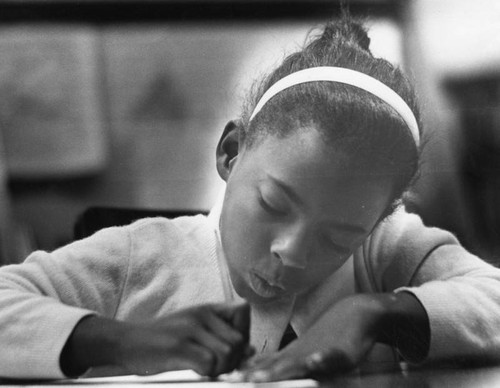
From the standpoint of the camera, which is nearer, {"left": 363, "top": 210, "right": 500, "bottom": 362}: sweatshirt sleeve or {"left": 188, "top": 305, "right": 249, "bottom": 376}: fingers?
{"left": 188, "top": 305, "right": 249, "bottom": 376}: fingers

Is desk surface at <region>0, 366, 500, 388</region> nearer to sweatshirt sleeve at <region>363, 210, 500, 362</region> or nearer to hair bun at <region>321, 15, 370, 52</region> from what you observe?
sweatshirt sleeve at <region>363, 210, 500, 362</region>

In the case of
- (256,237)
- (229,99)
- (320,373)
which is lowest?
(320,373)

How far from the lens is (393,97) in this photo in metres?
0.82

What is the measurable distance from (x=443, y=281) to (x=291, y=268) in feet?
0.63

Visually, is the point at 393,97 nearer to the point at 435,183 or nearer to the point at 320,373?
the point at 435,183

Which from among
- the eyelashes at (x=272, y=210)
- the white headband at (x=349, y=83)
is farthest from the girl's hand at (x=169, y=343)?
the white headband at (x=349, y=83)

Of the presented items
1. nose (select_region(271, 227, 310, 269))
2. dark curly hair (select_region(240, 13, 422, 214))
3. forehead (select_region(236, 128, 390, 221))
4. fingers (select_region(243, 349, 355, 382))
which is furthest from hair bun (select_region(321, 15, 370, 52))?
fingers (select_region(243, 349, 355, 382))

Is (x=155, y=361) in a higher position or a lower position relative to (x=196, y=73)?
lower

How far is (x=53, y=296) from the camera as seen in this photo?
31.1 inches

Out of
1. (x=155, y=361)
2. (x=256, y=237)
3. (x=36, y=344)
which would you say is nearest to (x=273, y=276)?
(x=256, y=237)

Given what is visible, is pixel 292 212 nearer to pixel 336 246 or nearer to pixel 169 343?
pixel 336 246

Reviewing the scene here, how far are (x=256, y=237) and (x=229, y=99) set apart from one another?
6.3 inches

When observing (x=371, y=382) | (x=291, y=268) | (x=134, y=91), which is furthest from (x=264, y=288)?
(x=134, y=91)

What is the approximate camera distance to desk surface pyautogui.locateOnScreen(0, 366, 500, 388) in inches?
29.6
